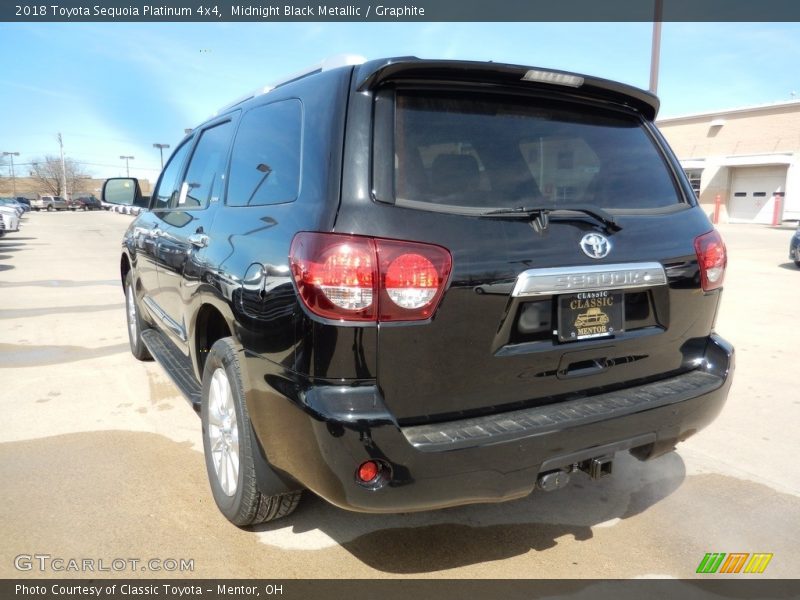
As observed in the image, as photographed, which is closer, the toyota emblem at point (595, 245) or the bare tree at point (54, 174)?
the toyota emblem at point (595, 245)

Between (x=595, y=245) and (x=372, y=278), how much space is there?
907mm

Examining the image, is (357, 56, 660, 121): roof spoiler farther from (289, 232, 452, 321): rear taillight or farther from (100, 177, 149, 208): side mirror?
(100, 177, 149, 208): side mirror

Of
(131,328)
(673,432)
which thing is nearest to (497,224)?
(673,432)

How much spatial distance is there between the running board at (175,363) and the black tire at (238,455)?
272mm

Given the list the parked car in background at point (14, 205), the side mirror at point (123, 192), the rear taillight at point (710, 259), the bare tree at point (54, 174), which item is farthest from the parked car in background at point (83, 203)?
the rear taillight at point (710, 259)

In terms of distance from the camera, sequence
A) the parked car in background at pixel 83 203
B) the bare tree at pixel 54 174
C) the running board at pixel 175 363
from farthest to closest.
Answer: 1. the bare tree at pixel 54 174
2. the parked car in background at pixel 83 203
3. the running board at pixel 175 363

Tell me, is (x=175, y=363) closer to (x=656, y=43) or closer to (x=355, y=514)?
(x=355, y=514)

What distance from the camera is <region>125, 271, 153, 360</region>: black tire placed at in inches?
205

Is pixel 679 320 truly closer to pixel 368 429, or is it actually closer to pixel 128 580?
pixel 368 429

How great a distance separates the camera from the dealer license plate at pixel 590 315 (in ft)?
7.60

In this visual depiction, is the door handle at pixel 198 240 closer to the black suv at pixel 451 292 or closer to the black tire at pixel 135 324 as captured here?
the black suv at pixel 451 292

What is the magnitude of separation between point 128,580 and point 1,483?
1.26 meters

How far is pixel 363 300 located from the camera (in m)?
2.03

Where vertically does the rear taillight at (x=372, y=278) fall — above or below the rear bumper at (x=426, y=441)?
above
